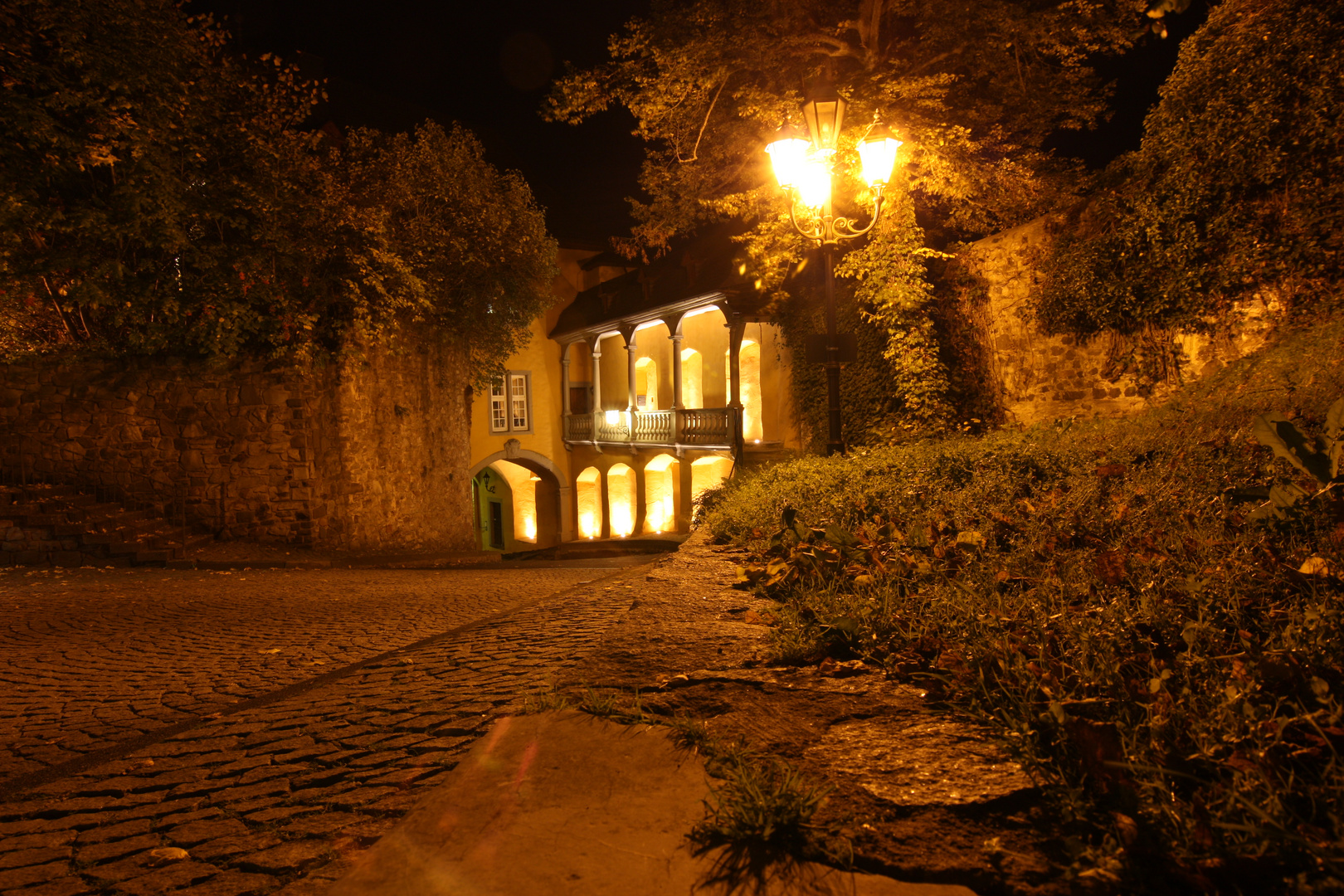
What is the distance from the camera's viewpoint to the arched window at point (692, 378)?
2139 cm

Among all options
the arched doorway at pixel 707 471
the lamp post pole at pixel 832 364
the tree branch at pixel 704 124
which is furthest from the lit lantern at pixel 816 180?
the arched doorway at pixel 707 471

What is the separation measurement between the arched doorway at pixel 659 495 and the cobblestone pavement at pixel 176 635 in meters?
13.1

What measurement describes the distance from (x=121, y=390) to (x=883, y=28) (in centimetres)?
1334

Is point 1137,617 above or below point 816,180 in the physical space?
below

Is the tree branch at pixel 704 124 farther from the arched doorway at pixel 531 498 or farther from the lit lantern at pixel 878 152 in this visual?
the arched doorway at pixel 531 498

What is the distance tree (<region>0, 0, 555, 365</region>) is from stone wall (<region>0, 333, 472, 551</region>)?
0.57 m

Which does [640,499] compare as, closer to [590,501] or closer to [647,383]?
[590,501]

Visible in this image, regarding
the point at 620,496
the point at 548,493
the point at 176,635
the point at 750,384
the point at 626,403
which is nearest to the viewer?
the point at 176,635

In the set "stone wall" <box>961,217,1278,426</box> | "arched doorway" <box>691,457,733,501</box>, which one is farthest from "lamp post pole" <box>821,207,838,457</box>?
"arched doorway" <box>691,457,733,501</box>

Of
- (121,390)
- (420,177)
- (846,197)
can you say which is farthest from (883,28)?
(121,390)

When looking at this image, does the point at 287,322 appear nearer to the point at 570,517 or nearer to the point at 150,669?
the point at 150,669

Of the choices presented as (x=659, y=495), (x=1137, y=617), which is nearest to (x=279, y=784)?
(x=1137, y=617)

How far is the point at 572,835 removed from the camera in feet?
6.47

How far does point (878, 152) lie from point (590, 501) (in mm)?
19221
